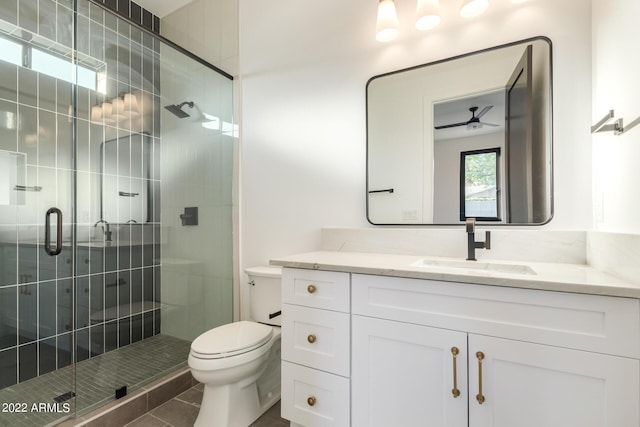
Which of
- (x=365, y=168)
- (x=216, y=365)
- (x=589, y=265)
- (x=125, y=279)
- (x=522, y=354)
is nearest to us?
(x=522, y=354)

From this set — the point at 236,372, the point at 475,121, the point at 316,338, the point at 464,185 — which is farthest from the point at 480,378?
the point at 475,121

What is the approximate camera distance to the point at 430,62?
1.58 meters

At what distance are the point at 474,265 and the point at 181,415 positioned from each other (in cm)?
171

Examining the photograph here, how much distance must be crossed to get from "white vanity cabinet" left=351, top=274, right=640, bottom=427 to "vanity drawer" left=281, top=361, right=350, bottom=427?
6 centimetres

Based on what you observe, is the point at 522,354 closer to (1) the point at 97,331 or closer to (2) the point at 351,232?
(2) the point at 351,232

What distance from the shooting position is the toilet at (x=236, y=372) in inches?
53.9

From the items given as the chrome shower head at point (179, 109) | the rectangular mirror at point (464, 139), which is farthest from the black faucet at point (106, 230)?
the rectangular mirror at point (464, 139)

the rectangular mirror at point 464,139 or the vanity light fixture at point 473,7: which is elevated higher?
the vanity light fixture at point 473,7

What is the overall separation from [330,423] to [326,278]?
0.59 meters

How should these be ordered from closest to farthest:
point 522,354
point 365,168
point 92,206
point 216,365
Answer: point 522,354 → point 216,365 → point 365,168 → point 92,206

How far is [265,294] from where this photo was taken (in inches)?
74.0

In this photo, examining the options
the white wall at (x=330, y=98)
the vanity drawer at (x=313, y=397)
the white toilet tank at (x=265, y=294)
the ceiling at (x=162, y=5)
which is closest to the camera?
the vanity drawer at (x=313, y=397)

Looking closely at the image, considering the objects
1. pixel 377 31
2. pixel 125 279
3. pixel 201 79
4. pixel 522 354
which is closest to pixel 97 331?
pixel 125 279

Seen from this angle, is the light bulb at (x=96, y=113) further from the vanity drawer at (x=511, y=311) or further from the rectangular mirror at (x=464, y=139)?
the vanity drawer at (x=511, y=311)
